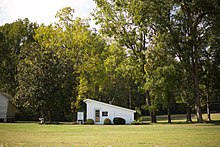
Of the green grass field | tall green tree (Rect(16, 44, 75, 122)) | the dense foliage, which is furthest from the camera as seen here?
tall green tree (Rect(16, 44, 75, 122))

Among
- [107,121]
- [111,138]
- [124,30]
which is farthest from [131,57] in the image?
[111,138]

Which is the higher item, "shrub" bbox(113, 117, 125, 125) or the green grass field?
"shrub" bbox(113, 117, 125, 125)

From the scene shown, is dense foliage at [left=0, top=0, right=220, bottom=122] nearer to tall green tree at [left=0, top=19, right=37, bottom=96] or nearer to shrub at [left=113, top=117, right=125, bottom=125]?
shrub at [left=113, top=117, right=125, bottom=125]

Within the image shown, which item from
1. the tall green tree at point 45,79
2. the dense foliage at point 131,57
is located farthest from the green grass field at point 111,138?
the tall green tree at point 45,79

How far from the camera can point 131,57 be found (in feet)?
135

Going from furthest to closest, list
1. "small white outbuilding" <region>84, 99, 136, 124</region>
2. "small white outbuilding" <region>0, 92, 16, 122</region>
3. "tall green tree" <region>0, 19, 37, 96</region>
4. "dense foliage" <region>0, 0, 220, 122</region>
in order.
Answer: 1. "tall green tree" <region>0, 19, 37, 96</region>
2. "small white outbuilding" <region>0, 92, 16, 122</region>
3. "small white outbuilding" <region>84, 99, 136, 124</region>
4. "dense foliage" <region>0, 0, 220, 122</region>

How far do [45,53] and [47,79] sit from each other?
12.3ft

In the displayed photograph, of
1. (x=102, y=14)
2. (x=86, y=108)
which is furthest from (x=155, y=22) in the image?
(x=86, y=108)

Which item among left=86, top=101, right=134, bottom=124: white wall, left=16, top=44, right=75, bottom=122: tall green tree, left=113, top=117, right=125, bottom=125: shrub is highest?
left=16, top=44, right=75, bottom=122: tall green tree

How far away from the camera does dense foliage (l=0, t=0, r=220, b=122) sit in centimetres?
3619

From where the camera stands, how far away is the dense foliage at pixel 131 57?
119 ft

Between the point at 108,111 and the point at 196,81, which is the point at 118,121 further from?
the point at 196,81

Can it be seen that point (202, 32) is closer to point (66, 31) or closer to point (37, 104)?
point (66, 31)

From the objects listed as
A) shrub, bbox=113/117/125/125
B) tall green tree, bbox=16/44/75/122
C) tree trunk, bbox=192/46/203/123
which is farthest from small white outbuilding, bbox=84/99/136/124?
tree trunk, bbox=192/46/203/123
